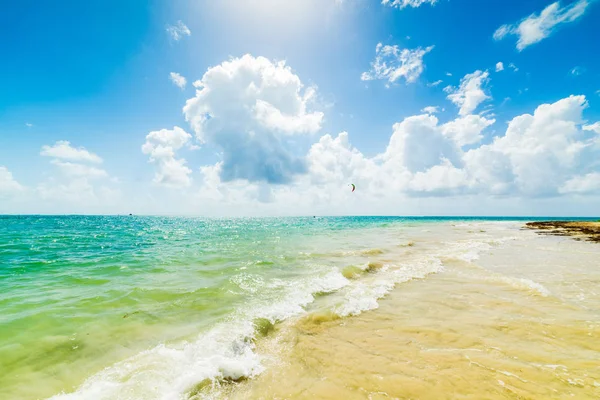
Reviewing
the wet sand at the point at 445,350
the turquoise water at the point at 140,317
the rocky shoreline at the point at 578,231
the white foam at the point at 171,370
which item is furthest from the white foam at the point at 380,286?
the rocky shoreline at the point at 578,231

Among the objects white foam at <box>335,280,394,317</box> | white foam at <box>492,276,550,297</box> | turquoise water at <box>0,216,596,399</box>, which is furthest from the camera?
white foam at <box>492,276,550,297</box>

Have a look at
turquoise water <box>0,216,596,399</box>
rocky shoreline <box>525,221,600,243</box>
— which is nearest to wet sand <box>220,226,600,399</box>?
turquoise water <box>0,216,596,399</box>

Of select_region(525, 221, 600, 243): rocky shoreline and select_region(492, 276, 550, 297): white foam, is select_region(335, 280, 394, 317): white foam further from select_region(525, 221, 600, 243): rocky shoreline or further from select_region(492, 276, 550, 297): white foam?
select_region(525, 221, 600, 243): rocky shoreline

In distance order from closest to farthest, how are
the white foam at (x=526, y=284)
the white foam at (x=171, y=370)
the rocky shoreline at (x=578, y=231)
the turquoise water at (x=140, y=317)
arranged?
the white foam at (x=171, y=370)
the turquoise water at (x=140, y=317)
the white foam at (x=526, y=284)
the rocky shoreline at (x=578, y=231)

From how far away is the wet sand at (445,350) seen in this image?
480 centimetres

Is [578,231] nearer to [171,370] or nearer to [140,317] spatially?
[171,370]

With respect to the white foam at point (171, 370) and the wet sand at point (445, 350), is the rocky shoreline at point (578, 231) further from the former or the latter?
the white foam at point (171, 370)

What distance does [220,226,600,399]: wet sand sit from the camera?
4797 millimetres

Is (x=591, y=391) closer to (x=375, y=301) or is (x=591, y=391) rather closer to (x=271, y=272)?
(x=375, y=301)

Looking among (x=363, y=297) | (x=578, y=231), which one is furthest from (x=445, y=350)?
(x=578, y=231)

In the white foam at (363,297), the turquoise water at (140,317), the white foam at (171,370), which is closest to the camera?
the white foam at (171,370)

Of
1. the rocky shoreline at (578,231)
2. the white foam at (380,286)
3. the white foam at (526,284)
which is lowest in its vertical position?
the white foam at (380,286)

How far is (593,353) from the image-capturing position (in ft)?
19.3

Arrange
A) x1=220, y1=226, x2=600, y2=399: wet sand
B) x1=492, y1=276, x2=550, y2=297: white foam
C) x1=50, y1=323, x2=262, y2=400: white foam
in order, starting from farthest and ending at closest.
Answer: x1=492, y1=276, x2=550, y2=297: white foam → x1=50, y1=323, x2=262, y2=400: white foam → x1=220, y1=226, x2=600, y2=399: wet sand
